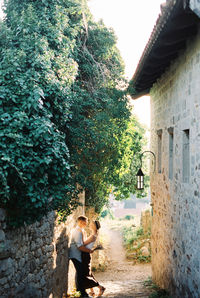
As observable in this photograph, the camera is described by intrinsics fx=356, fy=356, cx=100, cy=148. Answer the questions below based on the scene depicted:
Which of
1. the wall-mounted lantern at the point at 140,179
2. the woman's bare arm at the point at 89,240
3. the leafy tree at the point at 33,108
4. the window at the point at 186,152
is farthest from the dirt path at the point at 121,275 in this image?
the window at the point at 186,152

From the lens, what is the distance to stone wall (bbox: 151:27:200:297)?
5582 millimetres

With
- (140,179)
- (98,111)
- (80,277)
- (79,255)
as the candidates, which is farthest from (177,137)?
(80,277)

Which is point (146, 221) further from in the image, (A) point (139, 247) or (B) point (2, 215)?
(B) point (2, 215)

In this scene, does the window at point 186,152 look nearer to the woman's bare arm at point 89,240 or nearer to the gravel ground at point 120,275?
the woman's bare arm at point 89,240

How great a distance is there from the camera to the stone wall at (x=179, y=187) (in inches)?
220

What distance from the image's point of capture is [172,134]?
8086 mm

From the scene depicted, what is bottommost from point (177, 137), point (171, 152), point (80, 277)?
point (80, 277)

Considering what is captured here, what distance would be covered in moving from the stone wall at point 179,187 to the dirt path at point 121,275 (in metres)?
0.72

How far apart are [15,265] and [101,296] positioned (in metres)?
3.58

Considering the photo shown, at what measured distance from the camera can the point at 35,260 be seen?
5492 millimetres

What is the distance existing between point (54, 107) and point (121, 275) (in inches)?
336

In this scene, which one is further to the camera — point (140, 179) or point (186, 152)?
point (140, 179)

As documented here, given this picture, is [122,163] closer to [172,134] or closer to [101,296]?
[172,134]

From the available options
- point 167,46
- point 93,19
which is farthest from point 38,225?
point 93,19
